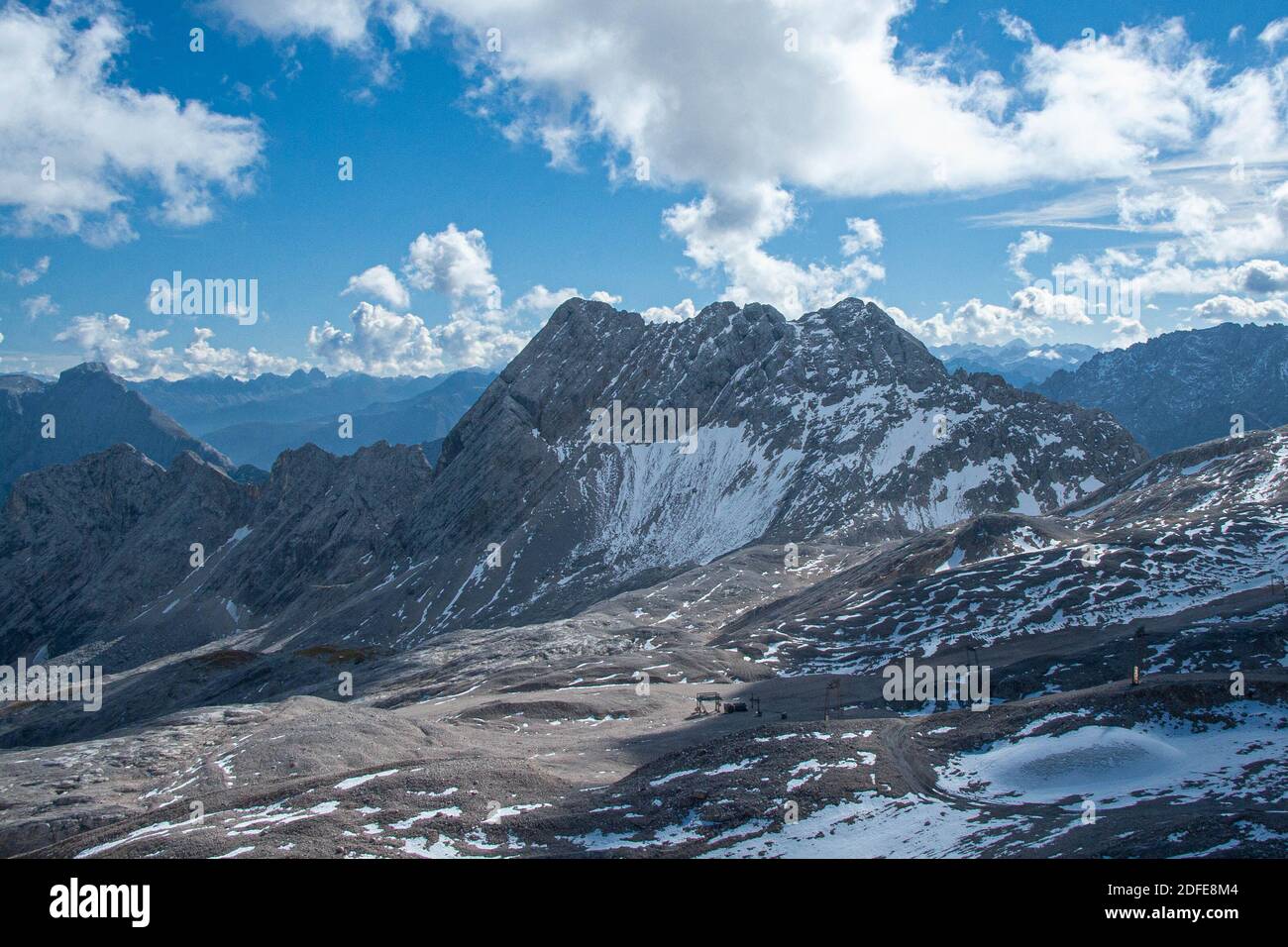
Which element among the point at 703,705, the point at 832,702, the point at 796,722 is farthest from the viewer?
the point at 703,705

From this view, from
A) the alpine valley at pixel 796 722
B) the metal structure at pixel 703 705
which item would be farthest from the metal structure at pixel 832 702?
the metal structure at pixel 703 705

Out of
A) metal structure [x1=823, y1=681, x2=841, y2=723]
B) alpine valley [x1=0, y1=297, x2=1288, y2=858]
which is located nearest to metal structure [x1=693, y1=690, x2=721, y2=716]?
alpine valley [x1=0, y1=297, x2=1288, y2=858]

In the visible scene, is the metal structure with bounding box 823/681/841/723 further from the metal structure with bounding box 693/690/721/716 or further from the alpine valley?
the metal structure with bounding box 693/690/721/716

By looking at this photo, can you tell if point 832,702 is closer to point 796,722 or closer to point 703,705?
point 703,705

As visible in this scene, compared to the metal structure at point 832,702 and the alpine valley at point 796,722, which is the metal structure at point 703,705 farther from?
the metal structure at point 832,702

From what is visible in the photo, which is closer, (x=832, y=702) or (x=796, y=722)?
(x=796, y=722)

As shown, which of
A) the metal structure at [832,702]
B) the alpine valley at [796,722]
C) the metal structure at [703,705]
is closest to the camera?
the alpine valley at [796,722]

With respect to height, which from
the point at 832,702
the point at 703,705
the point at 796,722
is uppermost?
the point at 796,722

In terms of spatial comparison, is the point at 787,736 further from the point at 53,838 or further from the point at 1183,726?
the point at 53,838

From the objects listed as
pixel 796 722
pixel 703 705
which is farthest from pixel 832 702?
pixel 796 722

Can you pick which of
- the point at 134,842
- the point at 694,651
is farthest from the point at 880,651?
the point at 134,842
